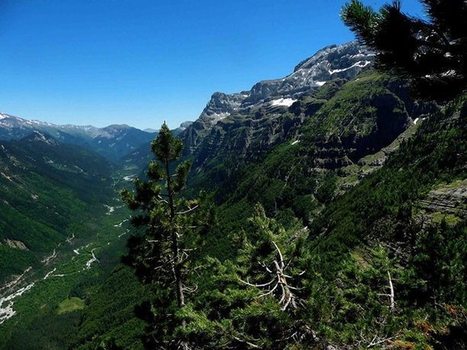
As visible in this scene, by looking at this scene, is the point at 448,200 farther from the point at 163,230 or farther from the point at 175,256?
the point at 163,230

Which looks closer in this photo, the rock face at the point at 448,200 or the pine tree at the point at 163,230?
the pine tree at the point at 163,230

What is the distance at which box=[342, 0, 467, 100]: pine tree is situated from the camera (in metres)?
12.8

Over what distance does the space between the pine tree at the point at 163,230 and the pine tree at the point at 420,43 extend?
2140cm

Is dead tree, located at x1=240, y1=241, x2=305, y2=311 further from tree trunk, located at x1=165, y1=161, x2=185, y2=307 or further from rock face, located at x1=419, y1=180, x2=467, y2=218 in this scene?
rock face, located at x1=419, y1=180, x2=467, y2=218

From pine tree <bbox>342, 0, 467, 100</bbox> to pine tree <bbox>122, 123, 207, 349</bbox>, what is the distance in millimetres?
21405

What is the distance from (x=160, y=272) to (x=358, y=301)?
17.8 metres

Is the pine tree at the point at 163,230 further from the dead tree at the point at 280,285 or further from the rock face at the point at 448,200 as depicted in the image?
the rock face at the point at 448,200

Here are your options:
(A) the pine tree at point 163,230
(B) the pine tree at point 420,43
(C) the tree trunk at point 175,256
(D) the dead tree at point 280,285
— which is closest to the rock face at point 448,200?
(A) the pine tree at point 163,230

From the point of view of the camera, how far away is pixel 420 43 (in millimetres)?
13523

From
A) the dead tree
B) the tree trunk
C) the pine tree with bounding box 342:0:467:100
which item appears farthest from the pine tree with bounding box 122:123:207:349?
the pine tree with bounding box 342:0:467:100

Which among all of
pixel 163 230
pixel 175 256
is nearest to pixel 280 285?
pixel 175 256

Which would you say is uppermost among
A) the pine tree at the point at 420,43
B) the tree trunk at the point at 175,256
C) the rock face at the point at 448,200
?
the pine tree at the point at 420,43

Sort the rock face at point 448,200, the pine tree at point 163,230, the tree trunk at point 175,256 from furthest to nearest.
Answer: the rock face at point 448,200
the tree trunk at point 175,256
the pine tree at point 163,230

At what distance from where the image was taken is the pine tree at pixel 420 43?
1277 centimetres
